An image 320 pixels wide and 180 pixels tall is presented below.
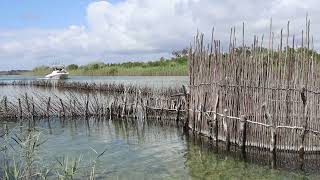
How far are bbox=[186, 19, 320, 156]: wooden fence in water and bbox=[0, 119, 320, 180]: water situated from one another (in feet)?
2.95

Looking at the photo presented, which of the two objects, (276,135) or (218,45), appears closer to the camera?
(276,135)

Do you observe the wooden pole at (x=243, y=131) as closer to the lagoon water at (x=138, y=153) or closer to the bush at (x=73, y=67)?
the lagoon water at (x=138, y=153)

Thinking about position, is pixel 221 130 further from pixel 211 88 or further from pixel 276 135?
pixel 276 135

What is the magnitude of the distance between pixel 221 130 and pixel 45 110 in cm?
916

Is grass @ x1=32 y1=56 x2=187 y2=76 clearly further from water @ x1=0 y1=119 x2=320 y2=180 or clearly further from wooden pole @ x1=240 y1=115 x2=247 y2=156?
wooden pole @ x1=240 y1=115 x2=247 y2=156

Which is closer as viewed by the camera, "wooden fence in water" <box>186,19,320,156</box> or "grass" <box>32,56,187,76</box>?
"wooden fence in water" <box>186,19,320,156</box>

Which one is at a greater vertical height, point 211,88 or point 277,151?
point 211,88

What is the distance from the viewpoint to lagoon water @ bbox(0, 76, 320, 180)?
30.6 feet

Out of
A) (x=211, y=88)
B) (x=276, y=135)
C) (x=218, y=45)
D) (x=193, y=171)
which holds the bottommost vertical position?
(x=193, y=171)

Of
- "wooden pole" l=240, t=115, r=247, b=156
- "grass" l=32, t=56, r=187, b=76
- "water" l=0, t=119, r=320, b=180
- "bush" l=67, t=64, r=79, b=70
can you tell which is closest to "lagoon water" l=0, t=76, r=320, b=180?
"water" l=0, t=119, r=320, b=180

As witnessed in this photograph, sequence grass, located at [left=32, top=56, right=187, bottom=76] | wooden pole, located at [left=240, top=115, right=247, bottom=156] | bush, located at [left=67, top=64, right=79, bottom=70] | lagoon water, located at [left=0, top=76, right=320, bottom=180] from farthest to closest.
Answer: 1. bush, located at [left=67, top=64, right=79, bottom=70]
2. grass, located at [left=32, top=56, right=187, bottom=76]
3. wooden pole, located at [left=240, top=115, right=247, bottom=156]
4. lagoon water, located at [left=0, top=76, right=320, bottom=180]

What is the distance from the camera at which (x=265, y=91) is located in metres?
10.6

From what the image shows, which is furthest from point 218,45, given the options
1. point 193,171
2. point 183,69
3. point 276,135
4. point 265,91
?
point 183,69

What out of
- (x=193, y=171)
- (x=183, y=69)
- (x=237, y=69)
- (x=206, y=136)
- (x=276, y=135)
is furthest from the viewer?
(x=183, y=69)
